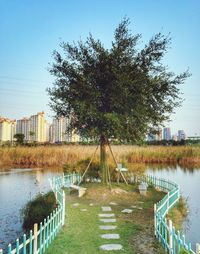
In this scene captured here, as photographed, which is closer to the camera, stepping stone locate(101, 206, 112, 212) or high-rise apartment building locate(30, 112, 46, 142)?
stepping stone locate(101, 206, 112, 212)

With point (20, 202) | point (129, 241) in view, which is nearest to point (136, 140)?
point (20, 202)

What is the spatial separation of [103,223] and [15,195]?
10.00 m

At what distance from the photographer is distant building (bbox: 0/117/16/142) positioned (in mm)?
119250

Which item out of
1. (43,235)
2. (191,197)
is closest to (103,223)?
(43,235)

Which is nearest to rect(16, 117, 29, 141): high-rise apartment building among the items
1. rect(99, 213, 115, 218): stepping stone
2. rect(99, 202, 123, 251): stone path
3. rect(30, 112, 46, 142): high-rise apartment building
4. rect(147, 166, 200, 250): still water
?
rect(30, 112, 46, 142): high-rise apartment building

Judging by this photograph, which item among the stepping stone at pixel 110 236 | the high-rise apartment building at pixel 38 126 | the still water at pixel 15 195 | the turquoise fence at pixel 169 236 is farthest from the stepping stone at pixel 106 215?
the high-rise apartment building at pixel 38 126

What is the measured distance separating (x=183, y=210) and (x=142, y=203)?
1.91 m

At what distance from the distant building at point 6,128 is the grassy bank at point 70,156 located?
8506 centimetres

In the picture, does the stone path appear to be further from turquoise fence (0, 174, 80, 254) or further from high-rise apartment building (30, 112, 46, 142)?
high-rise apartment building (30, 112, 46, 142)

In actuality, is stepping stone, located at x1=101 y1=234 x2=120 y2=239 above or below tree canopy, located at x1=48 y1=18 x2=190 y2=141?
below

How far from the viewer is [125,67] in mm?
15828

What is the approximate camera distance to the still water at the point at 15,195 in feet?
37.7

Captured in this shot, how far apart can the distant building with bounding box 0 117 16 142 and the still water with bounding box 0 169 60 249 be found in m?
94.5

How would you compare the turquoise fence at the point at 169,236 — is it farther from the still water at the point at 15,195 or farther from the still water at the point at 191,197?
the still water at the point at 15,195
